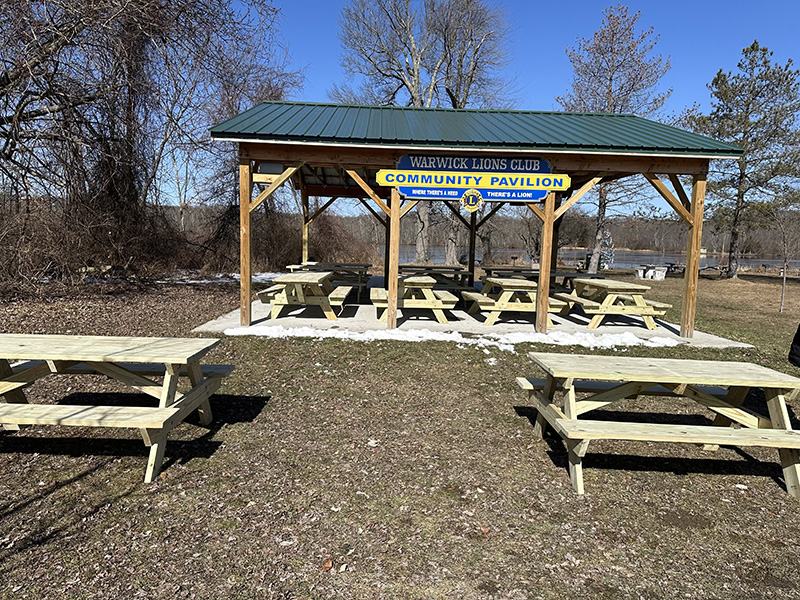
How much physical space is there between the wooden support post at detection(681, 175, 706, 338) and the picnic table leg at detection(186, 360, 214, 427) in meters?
7.33

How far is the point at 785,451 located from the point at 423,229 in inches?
816

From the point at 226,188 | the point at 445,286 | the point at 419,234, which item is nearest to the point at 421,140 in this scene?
the point at 445,286

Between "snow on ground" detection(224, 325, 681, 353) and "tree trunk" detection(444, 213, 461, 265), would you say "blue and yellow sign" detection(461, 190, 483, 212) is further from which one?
"tree trunk" detection(444, 213, 461, 265)

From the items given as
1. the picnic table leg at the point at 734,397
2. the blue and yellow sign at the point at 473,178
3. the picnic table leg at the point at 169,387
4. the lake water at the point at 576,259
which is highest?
the blue and yellow sign at the point at 473,178

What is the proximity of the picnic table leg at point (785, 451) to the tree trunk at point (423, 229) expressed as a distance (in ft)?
65.9

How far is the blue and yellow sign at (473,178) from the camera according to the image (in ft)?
25.8

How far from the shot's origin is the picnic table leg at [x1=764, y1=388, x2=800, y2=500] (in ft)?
10.5

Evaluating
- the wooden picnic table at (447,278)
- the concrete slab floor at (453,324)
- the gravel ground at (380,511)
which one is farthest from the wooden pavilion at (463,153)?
the gravel ground at (380,511)

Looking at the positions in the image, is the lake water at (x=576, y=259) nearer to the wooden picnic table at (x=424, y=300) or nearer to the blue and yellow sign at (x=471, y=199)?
the wooden picnic table at (x=424, y=300)

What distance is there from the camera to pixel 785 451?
10.8 ft

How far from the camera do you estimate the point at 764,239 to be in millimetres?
56188

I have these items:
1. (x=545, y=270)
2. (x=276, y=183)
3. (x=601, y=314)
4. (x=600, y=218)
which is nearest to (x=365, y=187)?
(x=276, y=183)

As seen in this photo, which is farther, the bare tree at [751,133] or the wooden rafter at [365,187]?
the bare tree at [751,133]

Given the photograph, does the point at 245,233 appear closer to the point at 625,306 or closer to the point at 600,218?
the point at 625,306
